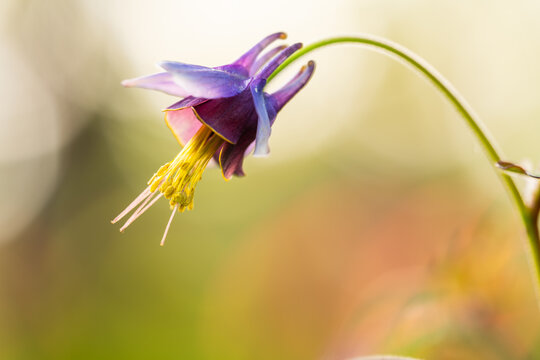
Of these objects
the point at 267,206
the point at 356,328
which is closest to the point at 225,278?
the point at 267,206

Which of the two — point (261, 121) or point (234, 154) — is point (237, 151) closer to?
point (234, 154)

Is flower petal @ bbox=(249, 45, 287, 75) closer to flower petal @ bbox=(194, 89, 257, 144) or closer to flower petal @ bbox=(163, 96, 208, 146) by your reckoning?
flower petal @ bbox=(194, 89, 257, 144)

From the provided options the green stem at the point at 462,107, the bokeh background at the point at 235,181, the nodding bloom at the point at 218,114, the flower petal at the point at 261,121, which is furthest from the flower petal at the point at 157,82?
the bokeh background at the point at 235,181

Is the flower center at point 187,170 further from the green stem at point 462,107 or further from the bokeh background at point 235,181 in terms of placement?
the bokeh background at point 235,181

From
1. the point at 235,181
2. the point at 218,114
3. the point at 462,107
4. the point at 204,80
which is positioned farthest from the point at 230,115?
the point at 235,181

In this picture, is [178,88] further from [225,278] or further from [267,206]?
[267,206]
